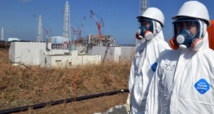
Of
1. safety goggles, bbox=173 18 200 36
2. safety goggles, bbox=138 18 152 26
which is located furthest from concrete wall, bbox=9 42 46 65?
safety goggles, bbox=173 18 200 36

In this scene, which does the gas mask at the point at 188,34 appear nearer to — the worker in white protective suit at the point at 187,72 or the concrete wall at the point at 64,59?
the worker in white protective suit at the point at 187,72

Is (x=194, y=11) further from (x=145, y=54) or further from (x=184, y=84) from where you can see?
(x=145, y=54)

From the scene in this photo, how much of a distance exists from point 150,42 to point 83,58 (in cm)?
1449

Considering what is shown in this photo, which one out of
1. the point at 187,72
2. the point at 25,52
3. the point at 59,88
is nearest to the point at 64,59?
the point at 25,52

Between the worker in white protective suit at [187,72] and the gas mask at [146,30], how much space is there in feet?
3.47

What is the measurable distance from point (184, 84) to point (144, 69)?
4.15 ft

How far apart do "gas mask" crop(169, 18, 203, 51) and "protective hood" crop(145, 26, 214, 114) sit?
75mm

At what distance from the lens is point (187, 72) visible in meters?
1.96

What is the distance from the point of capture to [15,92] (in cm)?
739

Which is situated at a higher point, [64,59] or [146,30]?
[146,30]

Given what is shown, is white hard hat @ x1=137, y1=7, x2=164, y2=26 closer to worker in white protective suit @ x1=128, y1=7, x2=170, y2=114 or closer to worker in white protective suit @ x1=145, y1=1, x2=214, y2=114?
worker in white protective suit @ x1=128, y1=7, x2=170, y2=114

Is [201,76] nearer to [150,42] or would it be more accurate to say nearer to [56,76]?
[150,42]

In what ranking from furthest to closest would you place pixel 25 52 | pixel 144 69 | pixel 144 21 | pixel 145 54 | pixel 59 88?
pixel 25 52 → pixel 59 88 → pixel 144 21 → pixel 145 54 → pixel 144 69

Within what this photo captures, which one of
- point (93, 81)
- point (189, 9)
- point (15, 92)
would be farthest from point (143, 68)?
point (93, 81)
